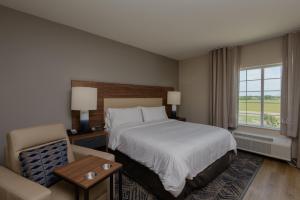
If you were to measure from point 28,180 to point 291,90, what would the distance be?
407 centimetres

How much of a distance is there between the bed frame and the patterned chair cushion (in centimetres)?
105

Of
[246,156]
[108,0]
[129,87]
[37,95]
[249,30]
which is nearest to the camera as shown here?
[108,0]

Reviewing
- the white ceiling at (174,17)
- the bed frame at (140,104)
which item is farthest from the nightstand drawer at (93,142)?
the white ceiling at (174,17)

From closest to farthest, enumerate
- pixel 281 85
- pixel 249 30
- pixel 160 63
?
pixel 249 30, pixel 281 85, pixel 160 63

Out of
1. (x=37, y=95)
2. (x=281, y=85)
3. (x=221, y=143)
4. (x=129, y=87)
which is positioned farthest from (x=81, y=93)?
(x=281, y=85)

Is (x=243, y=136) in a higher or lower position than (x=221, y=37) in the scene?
lower

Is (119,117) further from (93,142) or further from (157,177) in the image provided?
(157,177)

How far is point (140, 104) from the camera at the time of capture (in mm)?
3717

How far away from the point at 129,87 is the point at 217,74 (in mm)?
2278

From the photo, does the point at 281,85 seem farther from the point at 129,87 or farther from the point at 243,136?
the point at 129,87

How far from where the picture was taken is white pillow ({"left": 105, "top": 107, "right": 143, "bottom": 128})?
9.29 feet

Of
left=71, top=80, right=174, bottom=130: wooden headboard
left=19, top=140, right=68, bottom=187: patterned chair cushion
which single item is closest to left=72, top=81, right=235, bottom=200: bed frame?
left=71, top=80, right=174, bottom=130: wooden headboard

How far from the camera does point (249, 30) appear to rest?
108 inches

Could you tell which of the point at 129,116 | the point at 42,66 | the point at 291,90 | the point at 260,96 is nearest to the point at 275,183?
the point at 291,90
